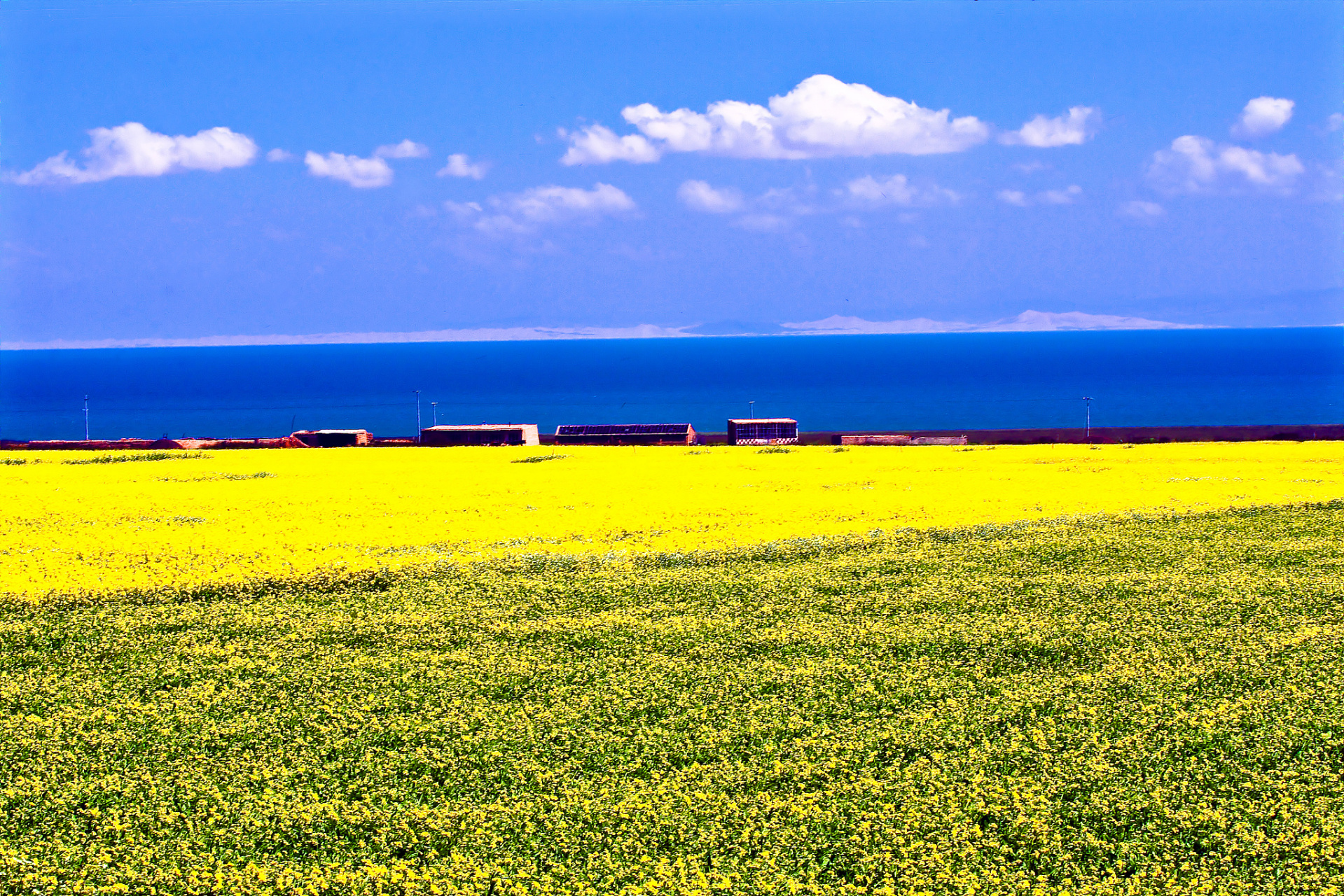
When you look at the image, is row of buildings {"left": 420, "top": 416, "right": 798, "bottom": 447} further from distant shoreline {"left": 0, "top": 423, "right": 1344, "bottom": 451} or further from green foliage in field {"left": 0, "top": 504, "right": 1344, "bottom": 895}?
green foliage in field {"left": 0, "top": 504, "right": 1344, "bottom": 895}

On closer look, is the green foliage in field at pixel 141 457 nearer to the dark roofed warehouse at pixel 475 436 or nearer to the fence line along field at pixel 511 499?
the fence line along field at pixel 511 499

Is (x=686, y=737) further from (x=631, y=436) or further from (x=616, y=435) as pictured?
(x=616, y=435)

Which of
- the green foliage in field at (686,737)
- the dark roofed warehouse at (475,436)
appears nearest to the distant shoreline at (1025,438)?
the dark roofed warehouse at (475,436)

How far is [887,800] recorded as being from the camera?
7793mm

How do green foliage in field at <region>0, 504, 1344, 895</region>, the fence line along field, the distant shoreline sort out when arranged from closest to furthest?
green foliage in field at <region>0, 504, 1344, 895</region>
the fence line along field
the distant shoreline

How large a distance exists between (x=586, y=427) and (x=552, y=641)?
132 feet

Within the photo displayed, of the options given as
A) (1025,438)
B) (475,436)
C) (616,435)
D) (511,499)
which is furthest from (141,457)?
(1025,438)

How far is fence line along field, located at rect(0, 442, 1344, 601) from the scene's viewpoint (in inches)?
578

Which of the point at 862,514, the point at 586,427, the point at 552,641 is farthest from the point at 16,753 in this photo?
the point at 586,427

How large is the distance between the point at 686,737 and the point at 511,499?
1152cm

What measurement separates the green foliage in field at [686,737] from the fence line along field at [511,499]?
6.23 ft

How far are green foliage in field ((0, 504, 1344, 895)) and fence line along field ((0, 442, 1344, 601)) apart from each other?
1899mm

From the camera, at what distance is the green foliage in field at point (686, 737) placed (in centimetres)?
714

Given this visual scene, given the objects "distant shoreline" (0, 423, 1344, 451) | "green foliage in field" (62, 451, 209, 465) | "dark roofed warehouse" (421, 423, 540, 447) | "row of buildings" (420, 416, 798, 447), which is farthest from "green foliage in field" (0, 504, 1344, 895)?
"distant shoreline" (0, 423, 1344, 451)
